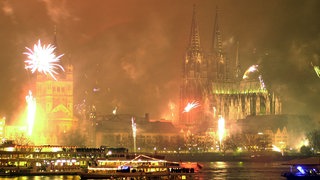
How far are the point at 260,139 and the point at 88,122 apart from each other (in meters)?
38.1

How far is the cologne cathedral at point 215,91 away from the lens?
174500 millimetres

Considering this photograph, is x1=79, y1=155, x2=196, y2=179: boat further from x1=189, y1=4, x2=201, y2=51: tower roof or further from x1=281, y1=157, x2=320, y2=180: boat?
x1=189, y1=4, x2=201, y2=51: tower roof

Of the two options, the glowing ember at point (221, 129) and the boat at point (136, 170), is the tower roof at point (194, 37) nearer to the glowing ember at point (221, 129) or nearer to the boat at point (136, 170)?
the glowing ember at point (221, 129)

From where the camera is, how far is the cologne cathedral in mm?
174500

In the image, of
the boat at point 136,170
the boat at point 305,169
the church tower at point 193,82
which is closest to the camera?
the boat at point 305,169

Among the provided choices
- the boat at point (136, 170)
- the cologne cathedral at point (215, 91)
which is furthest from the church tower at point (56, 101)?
the boat at point (136, 170)

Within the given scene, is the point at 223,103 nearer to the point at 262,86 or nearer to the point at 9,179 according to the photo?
the point at 262,86

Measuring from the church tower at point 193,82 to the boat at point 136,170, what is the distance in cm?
8377

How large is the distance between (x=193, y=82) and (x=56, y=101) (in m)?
31.9

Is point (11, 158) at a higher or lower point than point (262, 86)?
lower

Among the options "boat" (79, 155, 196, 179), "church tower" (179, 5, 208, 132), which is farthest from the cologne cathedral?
"boat" (79, 155, 196, 179)

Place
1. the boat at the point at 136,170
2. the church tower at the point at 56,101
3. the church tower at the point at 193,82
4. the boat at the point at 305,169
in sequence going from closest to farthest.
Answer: the boat at the point at 305,169 → the boat at the point at 136,170 → the church tower at the point at 56,101 → the church tower at the point at 193,82

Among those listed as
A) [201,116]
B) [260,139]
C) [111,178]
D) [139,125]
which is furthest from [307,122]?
[111,178]

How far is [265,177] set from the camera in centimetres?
9106
